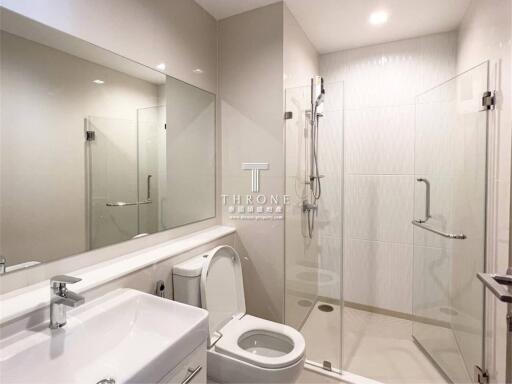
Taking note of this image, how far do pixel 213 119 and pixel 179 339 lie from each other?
1.66 meters

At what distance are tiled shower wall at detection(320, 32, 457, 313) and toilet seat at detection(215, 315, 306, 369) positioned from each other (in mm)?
1352

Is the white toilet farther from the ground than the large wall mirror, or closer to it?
closer to it

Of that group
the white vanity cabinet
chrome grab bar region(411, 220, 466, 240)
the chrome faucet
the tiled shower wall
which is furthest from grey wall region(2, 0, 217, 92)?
chrome grab bar region(411, 220, 466, 240)

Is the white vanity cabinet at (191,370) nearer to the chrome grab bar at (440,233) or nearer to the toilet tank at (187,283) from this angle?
the toilet tank at (187,283)

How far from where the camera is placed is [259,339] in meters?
1.73

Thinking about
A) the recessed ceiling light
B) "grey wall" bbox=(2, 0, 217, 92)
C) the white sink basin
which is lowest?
the white sink basin

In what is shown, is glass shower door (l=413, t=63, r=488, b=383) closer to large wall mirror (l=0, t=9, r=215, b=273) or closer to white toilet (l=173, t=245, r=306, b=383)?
white toilet (l=173, t=245, r=306, b=383)

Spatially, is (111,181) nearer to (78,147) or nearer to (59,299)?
(78,147)

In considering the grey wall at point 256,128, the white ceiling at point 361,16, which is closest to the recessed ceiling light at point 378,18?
the white ceiling at point 361,16

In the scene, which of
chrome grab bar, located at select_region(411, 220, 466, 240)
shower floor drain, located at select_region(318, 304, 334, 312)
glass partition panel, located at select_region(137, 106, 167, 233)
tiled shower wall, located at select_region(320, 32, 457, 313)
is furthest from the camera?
tiled shower wall, located at select_region(320, 32, 457, 313)

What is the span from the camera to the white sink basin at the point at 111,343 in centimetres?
87

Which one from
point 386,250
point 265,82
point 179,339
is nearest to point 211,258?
point 179,339

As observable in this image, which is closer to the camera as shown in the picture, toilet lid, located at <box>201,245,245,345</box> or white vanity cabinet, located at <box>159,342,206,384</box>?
white vanity cabinet, located at <box>159,342,206,384</box>

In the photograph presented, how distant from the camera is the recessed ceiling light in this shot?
2102mm
